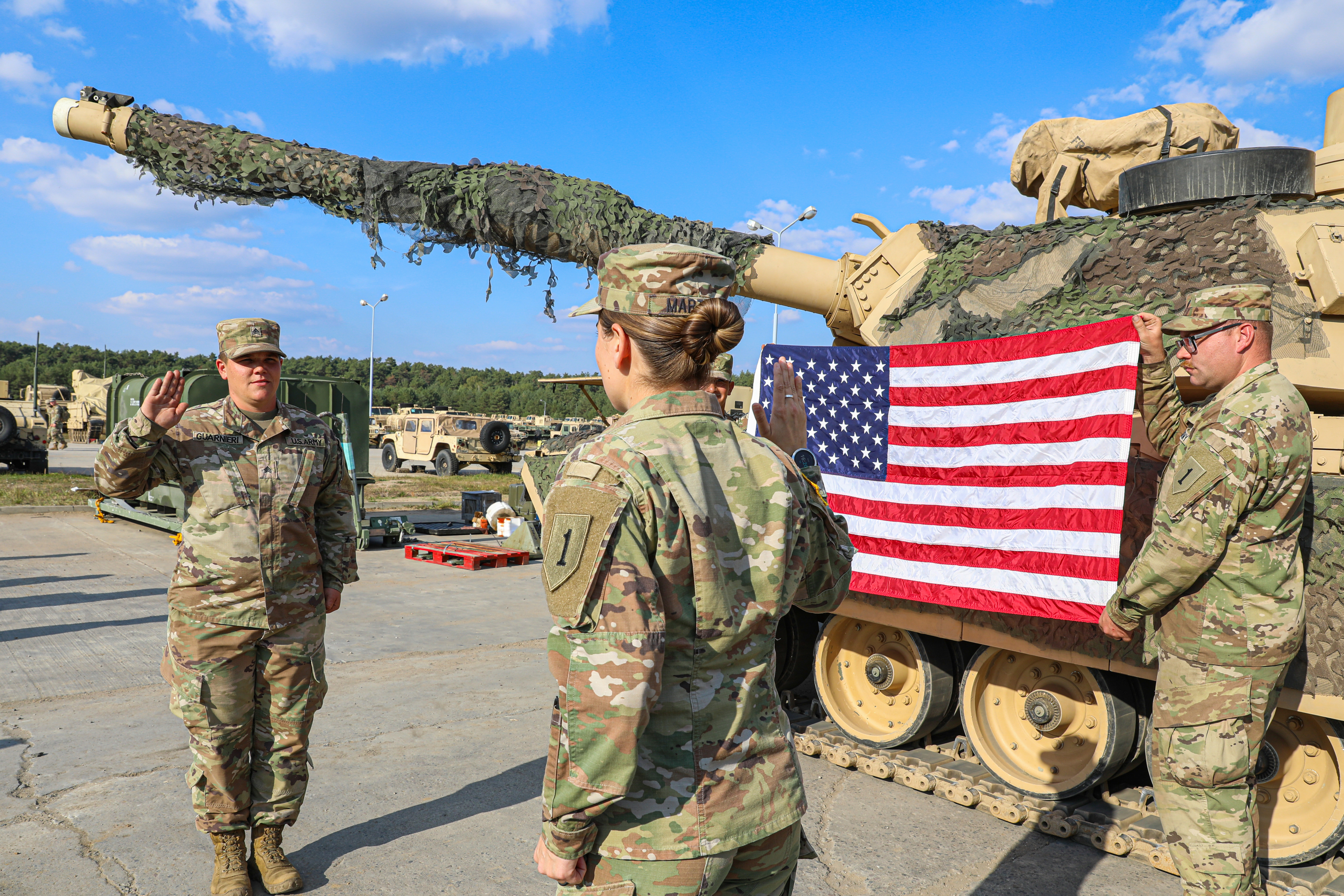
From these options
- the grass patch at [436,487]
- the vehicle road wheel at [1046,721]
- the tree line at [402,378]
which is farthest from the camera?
the tree line at [402,378]

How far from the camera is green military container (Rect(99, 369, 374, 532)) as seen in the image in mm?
11906

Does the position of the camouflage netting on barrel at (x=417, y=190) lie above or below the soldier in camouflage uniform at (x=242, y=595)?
above

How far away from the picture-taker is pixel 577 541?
1.54m

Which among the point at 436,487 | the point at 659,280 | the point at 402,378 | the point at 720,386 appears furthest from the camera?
the point at 402,378

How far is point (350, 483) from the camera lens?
3785mm

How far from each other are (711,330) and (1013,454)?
3.13 metres

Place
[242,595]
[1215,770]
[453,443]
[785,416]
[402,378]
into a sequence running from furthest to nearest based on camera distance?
[402,378]
[453,443]
[242,595]
[1215,770]
[785,416]

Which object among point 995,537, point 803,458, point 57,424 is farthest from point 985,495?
point 57,424

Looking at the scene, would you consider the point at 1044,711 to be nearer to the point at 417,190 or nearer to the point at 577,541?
the point at 577,541

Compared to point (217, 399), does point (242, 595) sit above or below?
below

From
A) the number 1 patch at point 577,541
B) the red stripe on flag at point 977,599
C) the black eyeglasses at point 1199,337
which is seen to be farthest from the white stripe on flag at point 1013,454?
the number 1 patch at point 577,541

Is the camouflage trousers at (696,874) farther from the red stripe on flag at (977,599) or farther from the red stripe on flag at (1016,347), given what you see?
the red stripe on flag at (1016,347)

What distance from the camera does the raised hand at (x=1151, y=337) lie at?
3506 millimetres

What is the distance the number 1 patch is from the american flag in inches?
106
